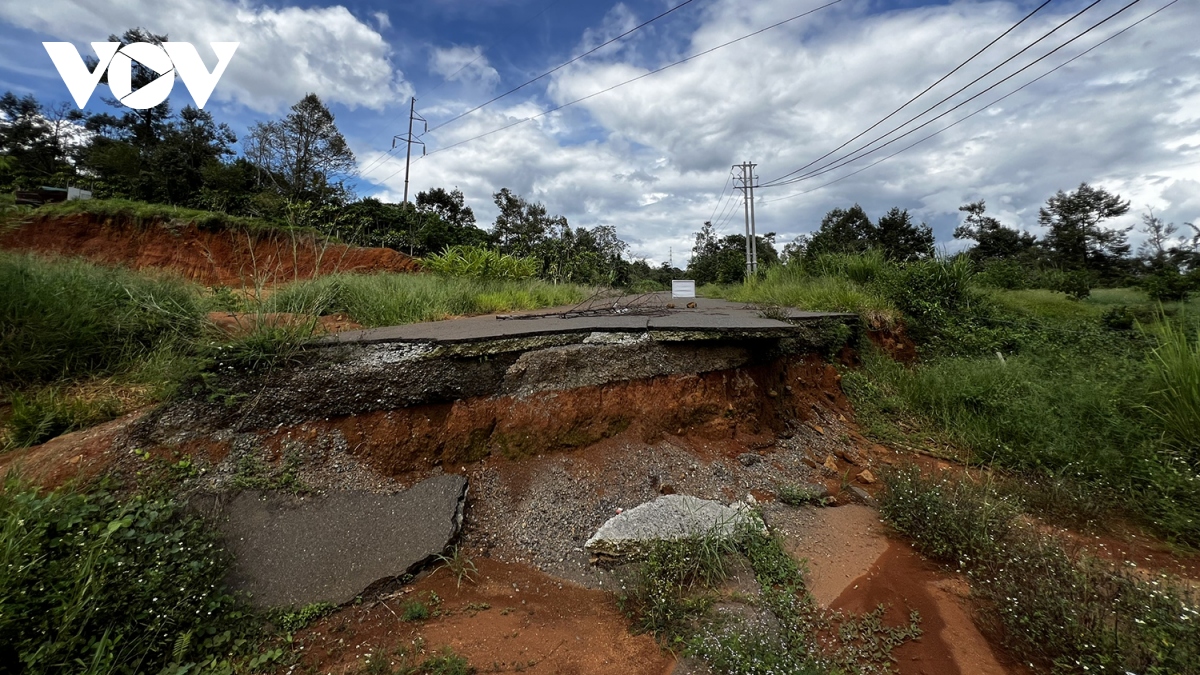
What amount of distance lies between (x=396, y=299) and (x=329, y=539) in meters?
3.42

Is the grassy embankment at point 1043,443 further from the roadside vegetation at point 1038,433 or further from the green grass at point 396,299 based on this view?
the green grass at point 396,299

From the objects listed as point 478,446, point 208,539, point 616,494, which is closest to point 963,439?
point 616,494

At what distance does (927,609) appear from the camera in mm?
2566

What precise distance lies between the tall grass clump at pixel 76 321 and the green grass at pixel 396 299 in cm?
75

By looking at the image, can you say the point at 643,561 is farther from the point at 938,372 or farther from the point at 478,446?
the point at 938,372

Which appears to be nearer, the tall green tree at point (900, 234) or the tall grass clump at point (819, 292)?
the tall grass clump at point (819, 292)

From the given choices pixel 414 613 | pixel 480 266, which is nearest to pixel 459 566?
pixel 414 613

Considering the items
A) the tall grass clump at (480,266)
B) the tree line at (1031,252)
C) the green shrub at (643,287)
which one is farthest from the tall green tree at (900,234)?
the tall grass clump at (480,266)

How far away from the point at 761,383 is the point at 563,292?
4.83 metres

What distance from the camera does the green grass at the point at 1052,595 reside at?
1.95m

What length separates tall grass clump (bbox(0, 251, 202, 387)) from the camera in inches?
121

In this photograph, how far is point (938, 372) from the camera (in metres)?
5.61

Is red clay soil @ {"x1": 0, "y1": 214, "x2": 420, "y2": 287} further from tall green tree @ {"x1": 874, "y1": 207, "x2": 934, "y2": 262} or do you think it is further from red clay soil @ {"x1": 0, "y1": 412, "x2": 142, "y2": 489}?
tall green tree @ {"x1": 874, "y1": 207, "x2": 934, "y2": 262}

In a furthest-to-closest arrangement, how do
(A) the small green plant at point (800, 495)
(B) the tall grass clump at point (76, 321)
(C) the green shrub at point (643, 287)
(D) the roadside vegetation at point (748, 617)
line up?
(C) the green shrub at point (643, 287) → (A) the small green plant at point (800, 495) → (B) the tall grass clump at point (76, 321) → (D) the roadside vegetation at point (748, 617)
